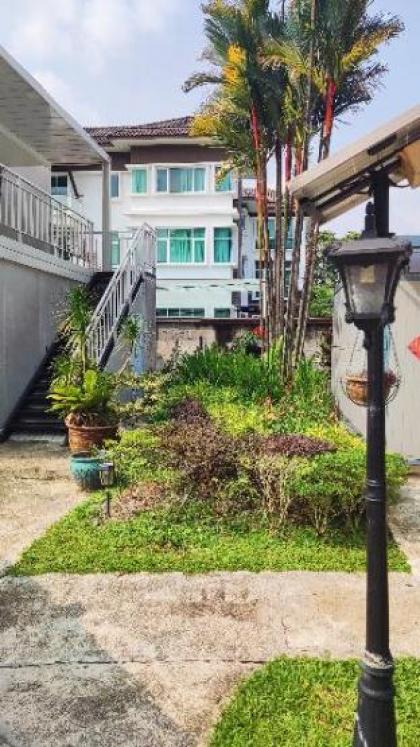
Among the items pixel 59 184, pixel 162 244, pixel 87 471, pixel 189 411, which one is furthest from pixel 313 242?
pixel 59 184

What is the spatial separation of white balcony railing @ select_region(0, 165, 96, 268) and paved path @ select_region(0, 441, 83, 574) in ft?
14.7

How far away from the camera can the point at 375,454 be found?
2.73 metres

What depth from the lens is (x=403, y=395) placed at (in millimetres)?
8648

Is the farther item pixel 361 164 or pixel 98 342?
pixel 98 342

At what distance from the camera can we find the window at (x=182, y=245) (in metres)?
28.7

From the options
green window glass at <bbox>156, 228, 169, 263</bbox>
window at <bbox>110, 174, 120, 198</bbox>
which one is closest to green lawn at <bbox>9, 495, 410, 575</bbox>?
green window glass at <bbox>156, 228, 169, 263</bbox>

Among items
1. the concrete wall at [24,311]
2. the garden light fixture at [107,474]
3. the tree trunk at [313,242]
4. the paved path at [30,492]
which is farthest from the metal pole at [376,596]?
the tree trunk at [313,242]

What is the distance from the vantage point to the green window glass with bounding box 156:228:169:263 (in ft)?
94.9

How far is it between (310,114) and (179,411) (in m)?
7.00

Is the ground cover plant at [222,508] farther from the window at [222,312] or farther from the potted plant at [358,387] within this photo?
the window at [222,312]

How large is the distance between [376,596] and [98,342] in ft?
31.6

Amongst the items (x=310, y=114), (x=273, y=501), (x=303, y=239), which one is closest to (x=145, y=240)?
(x=303, y=239)

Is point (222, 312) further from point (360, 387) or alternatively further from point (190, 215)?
point (360, 387)

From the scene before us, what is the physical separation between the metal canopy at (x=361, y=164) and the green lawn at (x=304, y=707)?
2.71 metres
